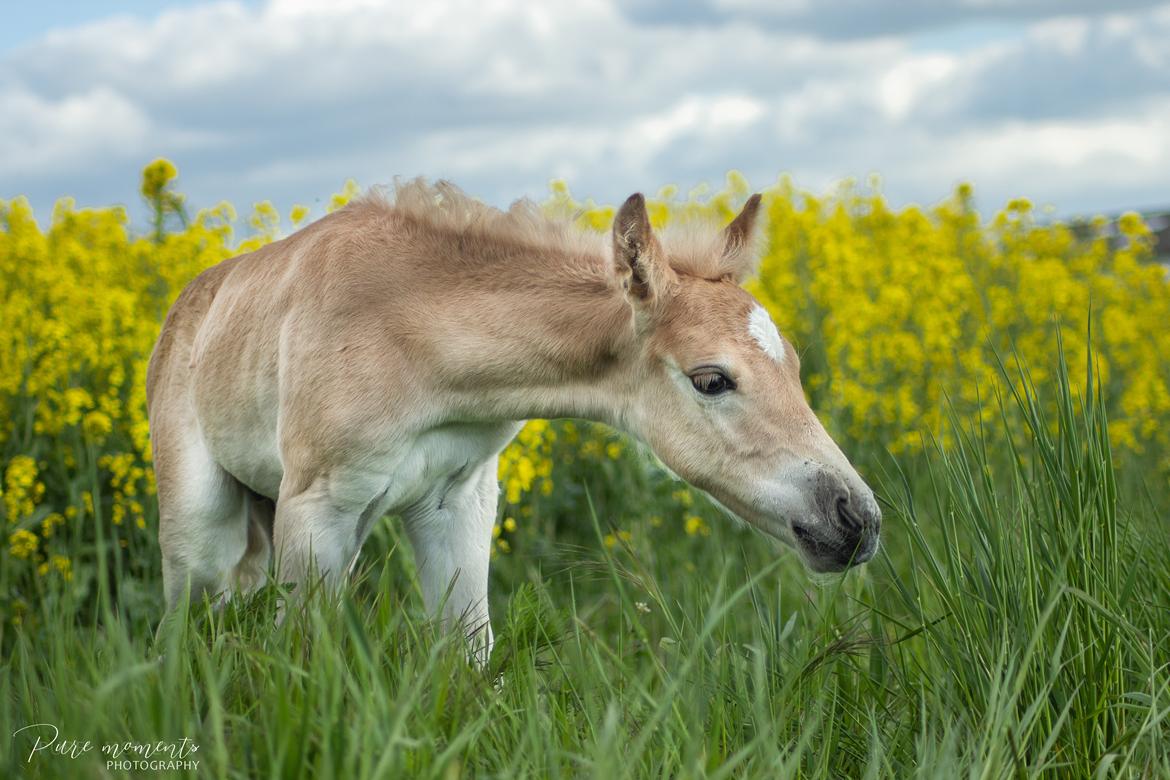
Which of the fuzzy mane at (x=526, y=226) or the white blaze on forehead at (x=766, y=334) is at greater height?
the fuzzy mane at (x=526, y=226)

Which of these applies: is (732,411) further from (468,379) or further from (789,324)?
(789,324)

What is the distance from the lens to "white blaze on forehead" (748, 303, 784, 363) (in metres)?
3.26

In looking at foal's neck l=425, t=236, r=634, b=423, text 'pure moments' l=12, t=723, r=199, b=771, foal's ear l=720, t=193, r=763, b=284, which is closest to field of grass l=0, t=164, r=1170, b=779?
text 'pure moments' l=12, t=723, r=199, b=771

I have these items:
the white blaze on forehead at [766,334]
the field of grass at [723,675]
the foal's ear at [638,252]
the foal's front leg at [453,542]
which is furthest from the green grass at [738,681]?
the foal's ear at [638,252]

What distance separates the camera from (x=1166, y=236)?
57.7 ft

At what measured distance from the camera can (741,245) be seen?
148 inches

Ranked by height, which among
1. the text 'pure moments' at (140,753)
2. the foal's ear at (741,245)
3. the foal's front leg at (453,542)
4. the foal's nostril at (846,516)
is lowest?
the foal's front leg at (453,542)

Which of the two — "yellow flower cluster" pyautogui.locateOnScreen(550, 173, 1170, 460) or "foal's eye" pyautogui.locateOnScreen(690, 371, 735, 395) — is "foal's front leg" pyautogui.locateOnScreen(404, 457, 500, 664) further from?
"yellow flower cluster" pyautogui.locateOnScreen(550, 173, 1170, 460)

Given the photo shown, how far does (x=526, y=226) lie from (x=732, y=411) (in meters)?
1.03

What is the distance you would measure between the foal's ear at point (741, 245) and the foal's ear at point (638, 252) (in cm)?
34

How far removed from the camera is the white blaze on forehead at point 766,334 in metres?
3.26

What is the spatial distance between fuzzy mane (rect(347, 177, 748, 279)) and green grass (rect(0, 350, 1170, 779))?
1004 millimetres

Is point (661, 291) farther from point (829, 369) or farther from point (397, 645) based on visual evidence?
point (829, 369)

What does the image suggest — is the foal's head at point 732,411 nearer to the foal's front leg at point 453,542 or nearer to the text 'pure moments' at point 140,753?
the foal's front leg at point 453,542
